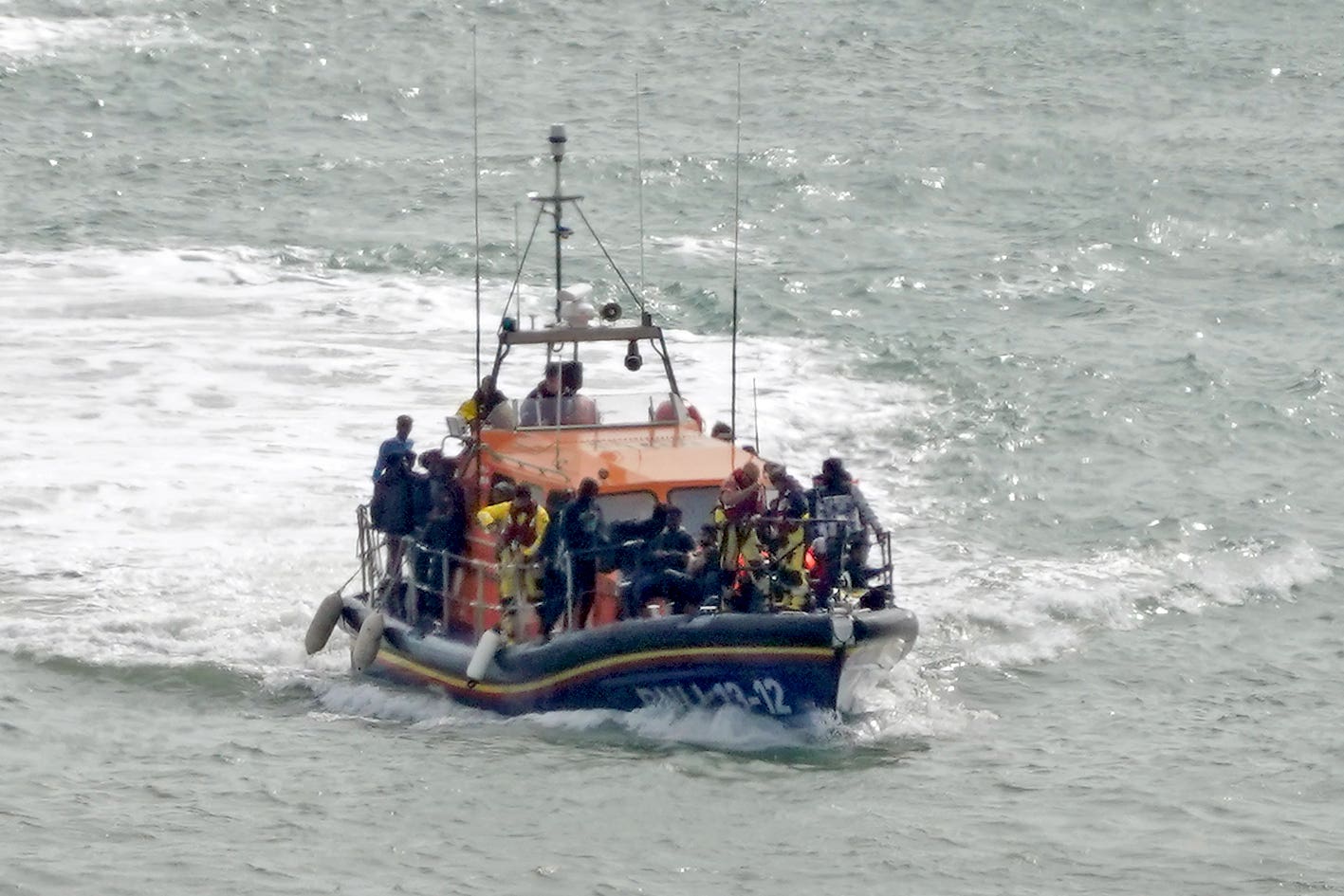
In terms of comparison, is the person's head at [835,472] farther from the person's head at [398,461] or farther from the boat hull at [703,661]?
the person's head at [398,461]

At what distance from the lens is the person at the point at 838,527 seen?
45.6 ft

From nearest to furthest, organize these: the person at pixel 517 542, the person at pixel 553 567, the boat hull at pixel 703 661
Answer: the boat hull at pixel 703 661
the person at pixel 553 567
the person at pixel 517 542

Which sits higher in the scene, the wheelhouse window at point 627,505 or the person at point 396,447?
the person at point 396,447

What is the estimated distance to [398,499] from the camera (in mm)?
15469

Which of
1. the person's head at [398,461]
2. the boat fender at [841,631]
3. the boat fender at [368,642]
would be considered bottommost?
the boat fender at [368,642]

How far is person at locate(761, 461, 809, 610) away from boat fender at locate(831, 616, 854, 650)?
545 millimetres

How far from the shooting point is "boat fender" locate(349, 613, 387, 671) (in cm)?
1523

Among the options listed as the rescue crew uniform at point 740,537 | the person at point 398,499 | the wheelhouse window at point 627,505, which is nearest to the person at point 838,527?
the rescue crew uniform at point 740,537

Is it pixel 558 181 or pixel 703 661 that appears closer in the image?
pixel 703 661

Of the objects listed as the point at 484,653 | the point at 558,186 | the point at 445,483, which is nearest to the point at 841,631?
the point at 484,653

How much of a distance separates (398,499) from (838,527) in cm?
316

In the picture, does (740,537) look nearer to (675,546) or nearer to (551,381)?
(675,546)

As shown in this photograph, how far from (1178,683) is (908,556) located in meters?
3.57

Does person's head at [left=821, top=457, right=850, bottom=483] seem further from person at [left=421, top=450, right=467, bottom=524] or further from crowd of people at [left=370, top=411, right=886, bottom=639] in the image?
person at [left=421, top=450, right=467, bottom=524]
